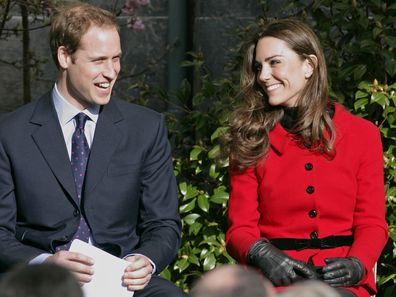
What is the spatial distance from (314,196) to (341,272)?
1.26 feet

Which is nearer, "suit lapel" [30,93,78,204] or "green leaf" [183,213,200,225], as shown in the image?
"suit lapel" [30,93,78,204]

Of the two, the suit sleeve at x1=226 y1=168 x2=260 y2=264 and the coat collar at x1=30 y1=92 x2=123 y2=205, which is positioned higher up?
the coat collar at x1=30 y1=92 x2=123 y2=205

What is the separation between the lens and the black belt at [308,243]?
483 cm

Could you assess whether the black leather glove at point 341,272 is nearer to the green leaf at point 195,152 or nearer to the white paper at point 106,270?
the white paper at point 106,270

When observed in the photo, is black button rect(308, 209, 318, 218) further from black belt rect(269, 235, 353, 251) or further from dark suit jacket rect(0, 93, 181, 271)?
dark suit jacket rect(0, 93, 181, 271)

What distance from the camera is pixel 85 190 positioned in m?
4.76

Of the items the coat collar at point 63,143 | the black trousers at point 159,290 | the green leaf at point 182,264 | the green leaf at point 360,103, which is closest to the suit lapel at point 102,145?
the coat collar at point 63,143

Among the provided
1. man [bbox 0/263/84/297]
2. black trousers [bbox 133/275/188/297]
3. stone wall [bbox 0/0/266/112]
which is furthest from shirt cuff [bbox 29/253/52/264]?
stone wall [bbox 0/0/266/112]

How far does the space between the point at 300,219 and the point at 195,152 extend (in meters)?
1.07

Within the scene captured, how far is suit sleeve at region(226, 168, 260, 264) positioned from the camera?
4.90m

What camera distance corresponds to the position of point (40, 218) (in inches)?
187

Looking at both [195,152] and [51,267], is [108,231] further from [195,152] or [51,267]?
[51,267]

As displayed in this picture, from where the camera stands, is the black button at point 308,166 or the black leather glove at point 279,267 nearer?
the black leather glove at point 279,267

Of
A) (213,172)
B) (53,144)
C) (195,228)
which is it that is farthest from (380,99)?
(53,144)
